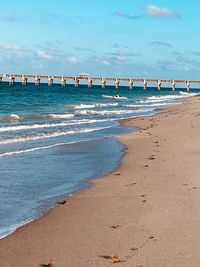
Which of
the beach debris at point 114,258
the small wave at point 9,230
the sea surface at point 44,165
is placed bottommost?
the sea surface at point 44,165

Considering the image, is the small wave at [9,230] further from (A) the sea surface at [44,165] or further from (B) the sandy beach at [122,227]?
(B) the sandy beach at [122,227]

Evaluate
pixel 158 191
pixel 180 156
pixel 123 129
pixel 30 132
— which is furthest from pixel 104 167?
pixel 123 129

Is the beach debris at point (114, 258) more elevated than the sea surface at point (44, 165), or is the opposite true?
the beach debris at point (114, 258)

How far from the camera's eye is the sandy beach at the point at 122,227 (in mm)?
5535

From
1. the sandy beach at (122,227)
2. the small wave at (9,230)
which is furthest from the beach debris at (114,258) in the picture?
the small wave at (9,230)

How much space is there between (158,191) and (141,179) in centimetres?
134

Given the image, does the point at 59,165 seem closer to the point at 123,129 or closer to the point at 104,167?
the point at 104,167

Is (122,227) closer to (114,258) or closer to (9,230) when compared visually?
(114,258)

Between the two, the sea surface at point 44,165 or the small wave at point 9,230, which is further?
the sea surface at point 44,165

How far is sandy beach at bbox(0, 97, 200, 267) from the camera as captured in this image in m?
5.54

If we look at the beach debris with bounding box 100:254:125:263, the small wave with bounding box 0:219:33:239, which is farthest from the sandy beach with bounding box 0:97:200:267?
the small wave with bounding box 0:219:33:239

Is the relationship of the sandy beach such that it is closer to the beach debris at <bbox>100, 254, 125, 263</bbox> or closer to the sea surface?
the beach debris at <bbox>100, 254, 125, 263</bbox>

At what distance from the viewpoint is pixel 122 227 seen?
6.71 meters

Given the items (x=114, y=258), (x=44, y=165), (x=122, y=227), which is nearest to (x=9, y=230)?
(x=122, y=227)
